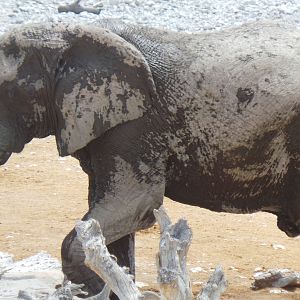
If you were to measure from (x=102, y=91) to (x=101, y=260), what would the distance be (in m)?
1.46

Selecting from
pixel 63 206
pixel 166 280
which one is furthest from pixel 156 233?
pixel 166 280

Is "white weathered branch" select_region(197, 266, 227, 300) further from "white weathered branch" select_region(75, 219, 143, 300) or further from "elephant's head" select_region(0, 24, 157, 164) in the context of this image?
"elephant's head" select_region(0, 24, 157, 164)

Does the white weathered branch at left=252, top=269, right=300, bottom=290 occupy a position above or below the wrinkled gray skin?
below

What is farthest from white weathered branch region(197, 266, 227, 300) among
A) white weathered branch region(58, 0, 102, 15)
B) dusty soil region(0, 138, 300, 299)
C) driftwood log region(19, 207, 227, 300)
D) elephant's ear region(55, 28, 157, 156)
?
white weathered branch region(58, 0, 102, 15)

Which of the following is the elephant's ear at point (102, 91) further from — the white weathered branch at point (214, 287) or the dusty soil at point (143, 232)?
the white weathered branch at point (214, 287)

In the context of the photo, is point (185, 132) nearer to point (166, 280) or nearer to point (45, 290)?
point (45, 290)

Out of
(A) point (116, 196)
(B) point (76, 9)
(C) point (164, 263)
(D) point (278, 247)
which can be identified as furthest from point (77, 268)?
(B) point (76, 9)

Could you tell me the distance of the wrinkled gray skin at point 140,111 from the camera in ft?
18.5

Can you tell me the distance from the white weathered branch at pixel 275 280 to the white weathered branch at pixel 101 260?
7.91 ft

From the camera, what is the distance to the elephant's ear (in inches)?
222

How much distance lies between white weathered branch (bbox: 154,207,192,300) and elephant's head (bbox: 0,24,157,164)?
1.39m

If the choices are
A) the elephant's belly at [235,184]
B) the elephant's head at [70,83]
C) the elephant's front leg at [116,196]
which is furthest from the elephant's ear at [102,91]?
the elephant's belly at [235,184]

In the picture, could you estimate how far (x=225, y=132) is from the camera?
5.67 metres

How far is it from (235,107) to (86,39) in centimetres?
70
